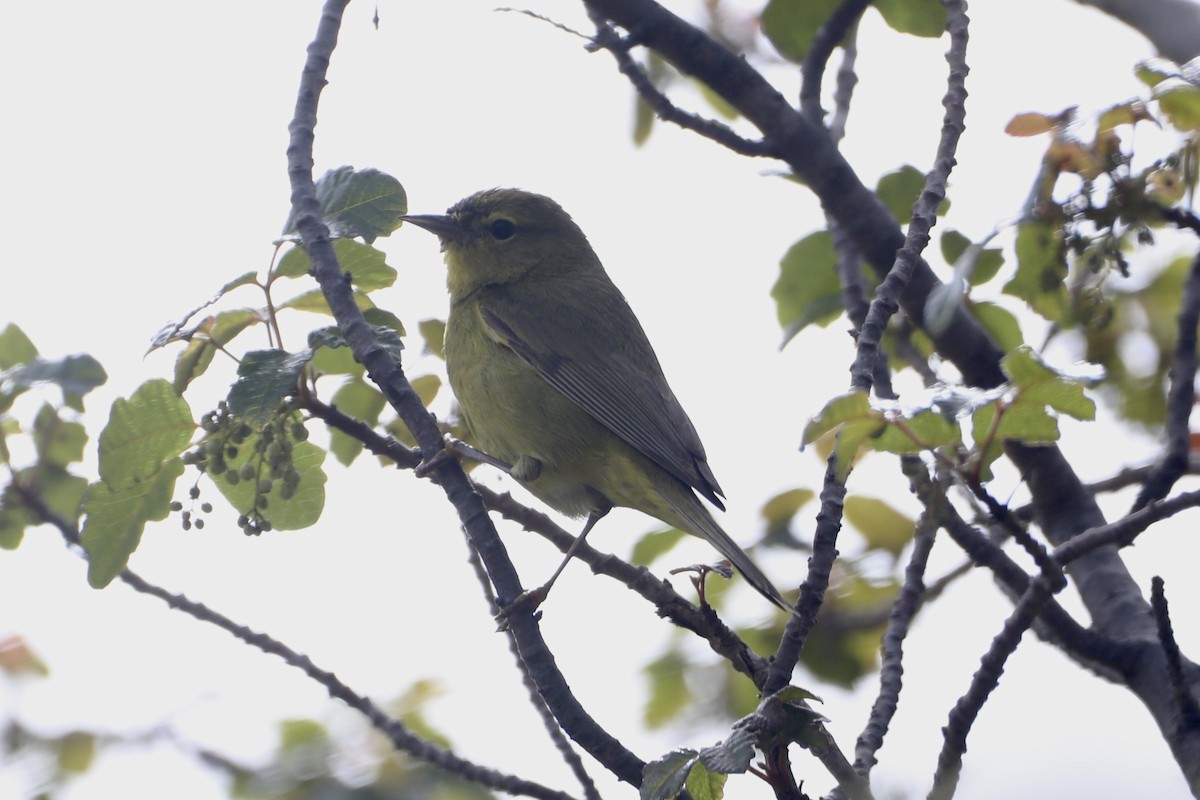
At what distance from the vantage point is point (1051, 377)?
2.03 m

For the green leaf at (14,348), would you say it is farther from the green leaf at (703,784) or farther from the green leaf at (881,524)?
the green leaf at (881,524)

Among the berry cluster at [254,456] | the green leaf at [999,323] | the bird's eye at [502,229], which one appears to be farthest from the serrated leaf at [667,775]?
the bird's eye at [502,229]

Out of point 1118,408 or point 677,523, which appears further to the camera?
point 677,523

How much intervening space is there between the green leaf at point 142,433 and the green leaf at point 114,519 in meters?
0.02

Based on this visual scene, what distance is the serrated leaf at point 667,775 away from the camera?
1.89 metres

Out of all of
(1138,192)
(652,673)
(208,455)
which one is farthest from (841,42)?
(208,455)

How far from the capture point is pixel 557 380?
466 cm

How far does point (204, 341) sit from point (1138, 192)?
2155mm

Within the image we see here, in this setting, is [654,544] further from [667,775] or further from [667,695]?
[667,775]

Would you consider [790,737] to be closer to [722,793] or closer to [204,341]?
[722,793]

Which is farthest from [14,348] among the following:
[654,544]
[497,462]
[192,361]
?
[654,544]

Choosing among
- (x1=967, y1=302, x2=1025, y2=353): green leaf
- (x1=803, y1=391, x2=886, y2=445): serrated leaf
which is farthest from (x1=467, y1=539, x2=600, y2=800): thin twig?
(x1=967, y1=302, x2=1025, y2=353): green leaf

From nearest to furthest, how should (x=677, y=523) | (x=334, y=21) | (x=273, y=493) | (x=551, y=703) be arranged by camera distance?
1. (x=551, y=703)
2. (x=334, y=21)
3. (x=273, y=493)
4. (x=677, y=523)

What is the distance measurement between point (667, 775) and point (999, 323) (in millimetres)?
2183
